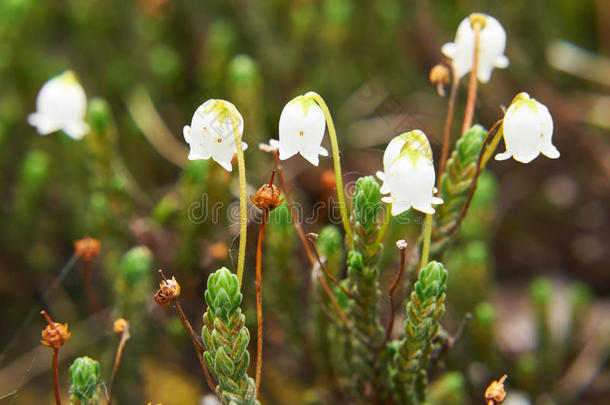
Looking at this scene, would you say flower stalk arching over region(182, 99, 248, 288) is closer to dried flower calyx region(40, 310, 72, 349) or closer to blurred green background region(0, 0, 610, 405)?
dried flower calyx region(40, 310, 72, 349)

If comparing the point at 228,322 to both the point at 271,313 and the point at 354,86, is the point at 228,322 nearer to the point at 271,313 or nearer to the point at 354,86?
the point at 271,313

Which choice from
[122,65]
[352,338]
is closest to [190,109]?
[122,65]

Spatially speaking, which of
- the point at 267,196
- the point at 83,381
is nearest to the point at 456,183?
the point at 267,196

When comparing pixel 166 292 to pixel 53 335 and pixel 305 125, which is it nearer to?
pixel 53 335

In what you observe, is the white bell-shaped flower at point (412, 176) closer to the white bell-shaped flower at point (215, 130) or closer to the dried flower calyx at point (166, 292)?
the white bell-shaped flower at point (215, 130)

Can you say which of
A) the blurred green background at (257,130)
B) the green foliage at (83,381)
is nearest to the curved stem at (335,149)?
the green foliage at (83,381)
